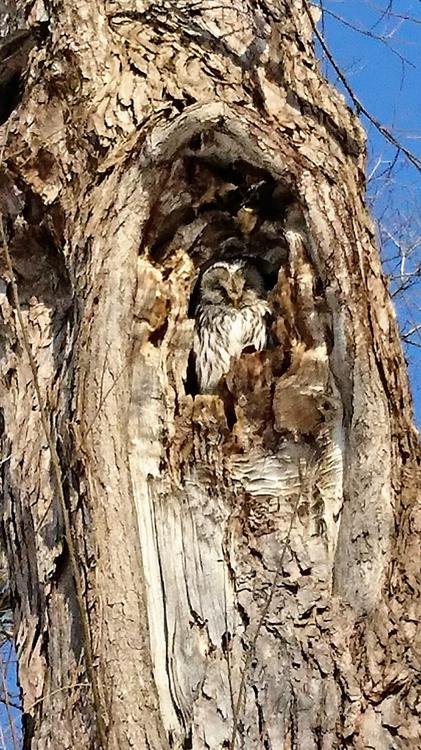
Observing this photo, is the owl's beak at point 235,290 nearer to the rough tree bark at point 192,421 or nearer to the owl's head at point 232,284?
the owl's head at point 232,284

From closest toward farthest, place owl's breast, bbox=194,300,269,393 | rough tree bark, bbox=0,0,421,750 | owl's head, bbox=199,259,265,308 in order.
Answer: rough tree bark, bbox=0,0,421,750 → owl's breast, bbox=194,300,269,393 → owl's head, bbox=199,259,265,308

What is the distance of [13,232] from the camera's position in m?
2.42

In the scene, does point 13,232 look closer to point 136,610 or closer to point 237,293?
point 237,293

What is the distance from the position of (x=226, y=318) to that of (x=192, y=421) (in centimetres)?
54

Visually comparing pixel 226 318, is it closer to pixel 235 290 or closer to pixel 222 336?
pixel 222 336

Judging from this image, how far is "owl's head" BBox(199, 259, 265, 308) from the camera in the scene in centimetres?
242

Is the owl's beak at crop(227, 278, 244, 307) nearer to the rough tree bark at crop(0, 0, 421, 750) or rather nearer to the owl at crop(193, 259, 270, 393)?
the owl at crop(193, 259, 270, 393)

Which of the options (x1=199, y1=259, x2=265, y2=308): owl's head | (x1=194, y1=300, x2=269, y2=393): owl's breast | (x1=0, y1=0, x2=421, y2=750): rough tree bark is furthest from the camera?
(x1=199, y1=259, x2=265, y2=308): owl's head

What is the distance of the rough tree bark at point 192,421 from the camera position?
184cm

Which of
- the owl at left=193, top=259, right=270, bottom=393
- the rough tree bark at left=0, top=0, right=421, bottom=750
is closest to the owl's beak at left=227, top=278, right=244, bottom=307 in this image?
the owl at left=193, top=259, right=270, bottom=393

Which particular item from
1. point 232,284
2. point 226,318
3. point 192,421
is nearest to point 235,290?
point 232,284

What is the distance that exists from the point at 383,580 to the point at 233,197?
889 mm

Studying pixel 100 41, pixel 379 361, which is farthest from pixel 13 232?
pixel 379 361

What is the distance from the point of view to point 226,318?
262cm
